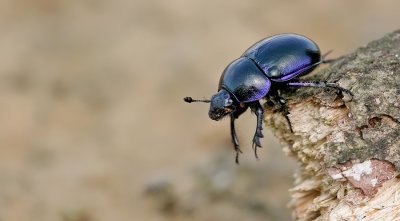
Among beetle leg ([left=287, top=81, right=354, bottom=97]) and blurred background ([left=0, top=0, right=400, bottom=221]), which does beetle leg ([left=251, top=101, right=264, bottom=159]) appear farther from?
blurred background ([left=0, top=0, right=400, bottom=221])

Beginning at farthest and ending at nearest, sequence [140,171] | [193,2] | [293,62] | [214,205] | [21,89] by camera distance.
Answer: [193,2]
[21,89]
[140,171]
[214,205]
[293,62]

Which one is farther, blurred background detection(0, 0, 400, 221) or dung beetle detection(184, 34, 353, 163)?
blurred background detection(0, 0, 400, 221)

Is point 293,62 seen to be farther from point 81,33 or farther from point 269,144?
point 81,33

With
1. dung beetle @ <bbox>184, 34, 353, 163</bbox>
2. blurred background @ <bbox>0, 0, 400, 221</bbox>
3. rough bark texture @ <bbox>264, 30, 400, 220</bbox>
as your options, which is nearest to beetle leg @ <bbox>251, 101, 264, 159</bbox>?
dung beetle @ <bbox>184, 34, 353, 163</bbox>

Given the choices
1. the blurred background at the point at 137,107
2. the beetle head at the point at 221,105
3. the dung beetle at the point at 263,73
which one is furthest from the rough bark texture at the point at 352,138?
the blurred background at the point at 137,107

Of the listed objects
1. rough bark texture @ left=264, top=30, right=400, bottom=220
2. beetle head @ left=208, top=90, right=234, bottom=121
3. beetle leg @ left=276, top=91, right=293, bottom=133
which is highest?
beetle head @ left=208, top=90, right=234, bottom=121

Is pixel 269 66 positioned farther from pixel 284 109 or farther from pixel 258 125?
pixel 258 125

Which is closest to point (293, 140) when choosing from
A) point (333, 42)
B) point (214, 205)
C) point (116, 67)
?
point (214, 205)

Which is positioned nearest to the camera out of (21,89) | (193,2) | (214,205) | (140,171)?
(214,205)
